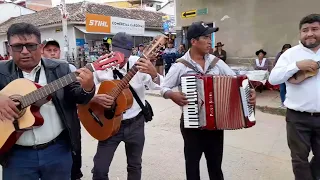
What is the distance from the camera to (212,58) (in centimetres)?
290

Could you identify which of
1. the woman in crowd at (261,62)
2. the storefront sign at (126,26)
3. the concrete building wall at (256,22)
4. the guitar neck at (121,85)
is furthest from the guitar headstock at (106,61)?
the storefront sign at (126,26)

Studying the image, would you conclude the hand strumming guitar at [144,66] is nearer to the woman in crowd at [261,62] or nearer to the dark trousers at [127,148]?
the dark trousers at [127,148]

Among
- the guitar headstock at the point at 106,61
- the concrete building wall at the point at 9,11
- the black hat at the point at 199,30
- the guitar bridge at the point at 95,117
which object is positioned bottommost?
the guitar bridge at the point at 95,117

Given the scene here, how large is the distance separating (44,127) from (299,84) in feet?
7.65

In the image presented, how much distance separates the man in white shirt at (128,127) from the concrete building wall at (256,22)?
7.84m

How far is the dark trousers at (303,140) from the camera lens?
112 inches

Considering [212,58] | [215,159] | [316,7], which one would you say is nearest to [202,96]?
[212,58]

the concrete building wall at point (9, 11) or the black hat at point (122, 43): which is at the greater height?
the concrete building wall at point (9, 11)

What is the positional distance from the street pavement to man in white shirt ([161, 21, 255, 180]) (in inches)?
34.3

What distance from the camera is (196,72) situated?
2.81 m

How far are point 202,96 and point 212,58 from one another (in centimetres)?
50

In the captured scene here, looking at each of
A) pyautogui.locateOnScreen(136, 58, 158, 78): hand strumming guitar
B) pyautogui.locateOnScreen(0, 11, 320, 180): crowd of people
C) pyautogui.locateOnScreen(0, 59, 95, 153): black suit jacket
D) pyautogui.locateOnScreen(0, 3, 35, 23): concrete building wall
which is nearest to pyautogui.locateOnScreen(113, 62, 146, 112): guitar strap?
pyautogui.locateOnScreen(0, 11, 320, 180): crowd of people

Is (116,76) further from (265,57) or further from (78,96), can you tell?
(265,57)

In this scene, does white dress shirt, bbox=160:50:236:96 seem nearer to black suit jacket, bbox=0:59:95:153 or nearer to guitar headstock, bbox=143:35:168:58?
guitar headstock, bbox=143:35:168:58
